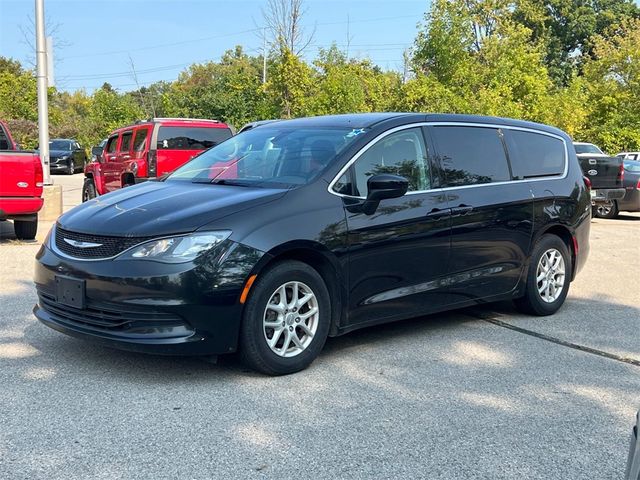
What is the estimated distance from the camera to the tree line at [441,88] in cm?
2108

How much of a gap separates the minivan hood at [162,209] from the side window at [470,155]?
1.59m

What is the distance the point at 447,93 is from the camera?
67.5ft

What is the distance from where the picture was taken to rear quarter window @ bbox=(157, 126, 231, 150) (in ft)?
42.7

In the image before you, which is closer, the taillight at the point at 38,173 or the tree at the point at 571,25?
the taillight at the point at 38,173

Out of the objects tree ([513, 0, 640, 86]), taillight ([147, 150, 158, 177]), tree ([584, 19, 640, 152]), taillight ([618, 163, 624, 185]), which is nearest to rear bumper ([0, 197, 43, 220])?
taillight ([147, 150, 158, 177])

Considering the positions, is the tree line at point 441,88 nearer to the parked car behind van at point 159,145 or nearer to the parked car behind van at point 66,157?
the parked car behind van at point 66,157

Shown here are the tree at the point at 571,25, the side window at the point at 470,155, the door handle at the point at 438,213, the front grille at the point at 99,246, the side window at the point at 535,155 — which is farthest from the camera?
the tree at the point at 571,25

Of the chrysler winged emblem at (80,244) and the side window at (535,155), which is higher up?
the side window at (535,155)

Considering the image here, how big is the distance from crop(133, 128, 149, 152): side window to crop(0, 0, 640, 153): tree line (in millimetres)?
7478

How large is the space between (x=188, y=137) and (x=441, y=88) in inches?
385

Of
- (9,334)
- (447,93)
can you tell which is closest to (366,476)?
(9,334)

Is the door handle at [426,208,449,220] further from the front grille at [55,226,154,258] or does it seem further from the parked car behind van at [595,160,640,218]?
the parked car behind van at [595,160,640,218]

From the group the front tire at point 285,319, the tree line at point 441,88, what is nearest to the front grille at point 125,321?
the front tire at point 285,319

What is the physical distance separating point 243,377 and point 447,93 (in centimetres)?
1726
